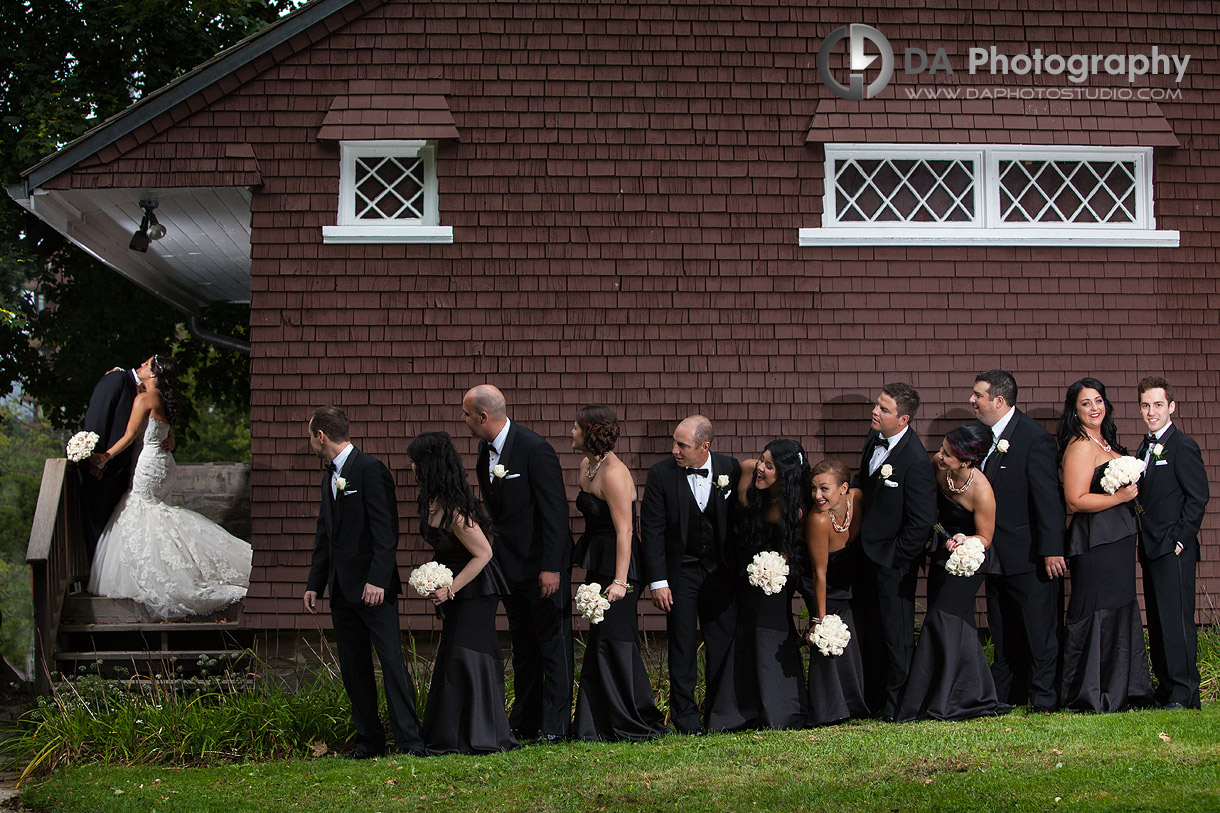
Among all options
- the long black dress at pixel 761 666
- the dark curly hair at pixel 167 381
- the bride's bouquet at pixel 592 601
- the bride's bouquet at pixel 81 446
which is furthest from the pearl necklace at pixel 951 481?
the bride's bouquet at pixel 81 446

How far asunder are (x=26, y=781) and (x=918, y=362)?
702 cm

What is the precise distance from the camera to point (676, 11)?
912 cm

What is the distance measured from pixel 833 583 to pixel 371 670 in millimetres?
2933

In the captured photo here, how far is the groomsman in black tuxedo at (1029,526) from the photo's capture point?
700cm

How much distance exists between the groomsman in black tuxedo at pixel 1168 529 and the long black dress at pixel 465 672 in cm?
417

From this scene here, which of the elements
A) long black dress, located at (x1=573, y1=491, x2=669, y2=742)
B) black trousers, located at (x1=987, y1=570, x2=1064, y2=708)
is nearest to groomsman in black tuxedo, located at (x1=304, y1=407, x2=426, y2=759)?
long black dress, located at (x1=573, y1=491, x2=669, y2=742)

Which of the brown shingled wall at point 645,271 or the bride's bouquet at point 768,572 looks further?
the brown shingled wall at point 645,271

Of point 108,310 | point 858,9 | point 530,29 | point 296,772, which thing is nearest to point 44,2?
point 108,310

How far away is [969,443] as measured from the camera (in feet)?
22.0

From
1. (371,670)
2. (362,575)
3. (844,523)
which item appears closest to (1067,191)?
(844,523)

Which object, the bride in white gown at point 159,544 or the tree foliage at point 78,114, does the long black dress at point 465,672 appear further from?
the tree foliage at point 78,114

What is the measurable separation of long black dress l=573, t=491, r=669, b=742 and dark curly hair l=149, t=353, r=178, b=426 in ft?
14.4

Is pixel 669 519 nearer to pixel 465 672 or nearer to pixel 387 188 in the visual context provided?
pixel 465 672

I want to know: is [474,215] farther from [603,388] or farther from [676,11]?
[676,11]
